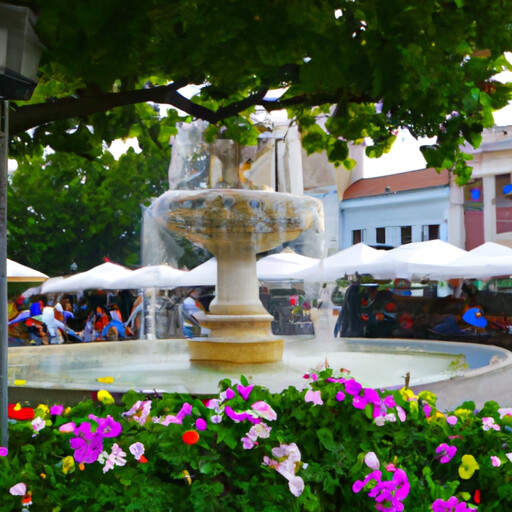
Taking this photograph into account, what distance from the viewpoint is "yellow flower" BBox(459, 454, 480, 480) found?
2.89 m

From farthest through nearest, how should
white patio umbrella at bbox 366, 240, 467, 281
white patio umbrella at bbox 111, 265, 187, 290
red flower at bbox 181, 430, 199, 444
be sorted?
white patio umbrella at bbox 111, 265, 187, 290, white patio umbrella at bbox 366, 240, 467, 281, red flower at bbox 181, 430, 199, 444

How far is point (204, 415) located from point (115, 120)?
134 inches

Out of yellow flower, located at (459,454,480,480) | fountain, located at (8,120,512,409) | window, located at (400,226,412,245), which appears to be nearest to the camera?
yellow flower, located at (459,454,480,480)

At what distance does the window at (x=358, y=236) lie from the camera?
3606cm

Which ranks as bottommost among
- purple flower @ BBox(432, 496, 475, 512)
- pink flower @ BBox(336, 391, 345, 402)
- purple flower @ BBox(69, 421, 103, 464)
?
purple flower @ BBox(432, 496, 475, 512)

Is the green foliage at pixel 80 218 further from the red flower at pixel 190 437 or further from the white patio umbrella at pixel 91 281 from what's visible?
the red flower at pixel 190 437

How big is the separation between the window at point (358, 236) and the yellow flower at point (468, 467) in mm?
33354

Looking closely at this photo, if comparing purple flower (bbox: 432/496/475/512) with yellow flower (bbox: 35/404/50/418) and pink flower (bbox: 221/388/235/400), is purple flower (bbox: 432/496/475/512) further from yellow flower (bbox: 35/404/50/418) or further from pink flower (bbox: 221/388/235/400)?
yellow flower (bbox: 35/404/50/418)

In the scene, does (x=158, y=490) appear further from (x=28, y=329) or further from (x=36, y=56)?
(x=28, y=329)

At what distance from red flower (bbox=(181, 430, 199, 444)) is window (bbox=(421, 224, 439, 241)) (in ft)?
102

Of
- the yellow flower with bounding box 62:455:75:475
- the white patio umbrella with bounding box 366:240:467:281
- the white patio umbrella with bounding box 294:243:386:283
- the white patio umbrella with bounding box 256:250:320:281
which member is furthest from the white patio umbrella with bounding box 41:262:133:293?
the yellow flower with bounding box 62:455:75:475

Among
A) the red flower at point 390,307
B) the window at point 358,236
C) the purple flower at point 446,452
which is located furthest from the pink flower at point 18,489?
the window at point 358,236

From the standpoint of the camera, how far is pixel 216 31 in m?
3.35

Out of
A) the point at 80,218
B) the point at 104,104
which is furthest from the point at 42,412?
the point at 80,218
